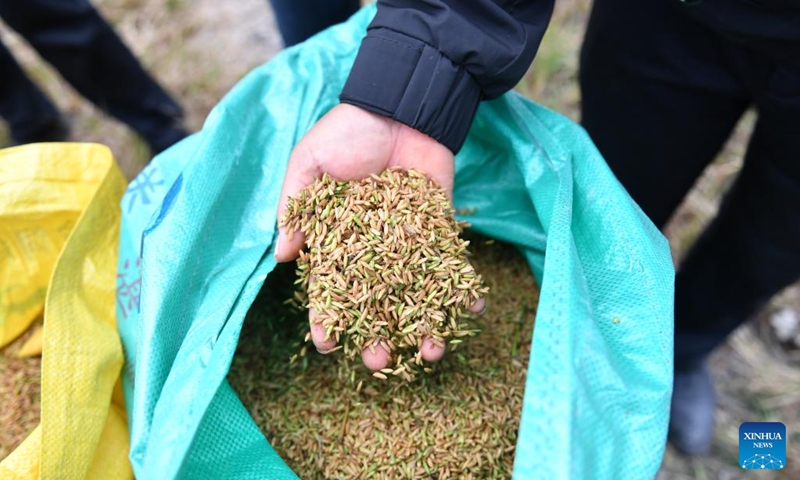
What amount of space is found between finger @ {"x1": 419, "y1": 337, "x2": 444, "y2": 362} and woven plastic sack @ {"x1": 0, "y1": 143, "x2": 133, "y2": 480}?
592 millimetres

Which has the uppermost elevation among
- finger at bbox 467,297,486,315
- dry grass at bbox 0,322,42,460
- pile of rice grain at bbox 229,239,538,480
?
finger at bbox 467,297,486,315

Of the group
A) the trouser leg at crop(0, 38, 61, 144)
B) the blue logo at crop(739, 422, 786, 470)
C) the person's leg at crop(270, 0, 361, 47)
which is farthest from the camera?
the trouser leg at crop(0, 38, 61, 144)

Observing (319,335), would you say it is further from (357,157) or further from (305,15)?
(305,15)

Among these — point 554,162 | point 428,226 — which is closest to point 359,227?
point 428,226

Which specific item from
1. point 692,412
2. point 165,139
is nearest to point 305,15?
point 165,139

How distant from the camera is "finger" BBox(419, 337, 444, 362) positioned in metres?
1.07

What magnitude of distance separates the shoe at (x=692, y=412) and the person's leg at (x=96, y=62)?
2.07 meters

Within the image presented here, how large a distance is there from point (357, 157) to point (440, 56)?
26 centimetres

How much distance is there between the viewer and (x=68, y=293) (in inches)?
44.5

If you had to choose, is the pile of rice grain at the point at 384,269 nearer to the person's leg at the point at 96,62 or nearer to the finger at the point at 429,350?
the finger at the point at 429,350

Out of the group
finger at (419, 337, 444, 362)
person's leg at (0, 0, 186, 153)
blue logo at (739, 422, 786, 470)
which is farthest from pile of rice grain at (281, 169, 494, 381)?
person's leg at (0, 0, 186, 153)

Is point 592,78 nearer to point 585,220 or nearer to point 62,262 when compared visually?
point 585,220

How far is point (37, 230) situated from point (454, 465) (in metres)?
0.99

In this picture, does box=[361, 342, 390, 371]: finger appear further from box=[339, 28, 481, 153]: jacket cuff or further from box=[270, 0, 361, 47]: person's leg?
box=[270, 0, 361, 47]: person's leg
